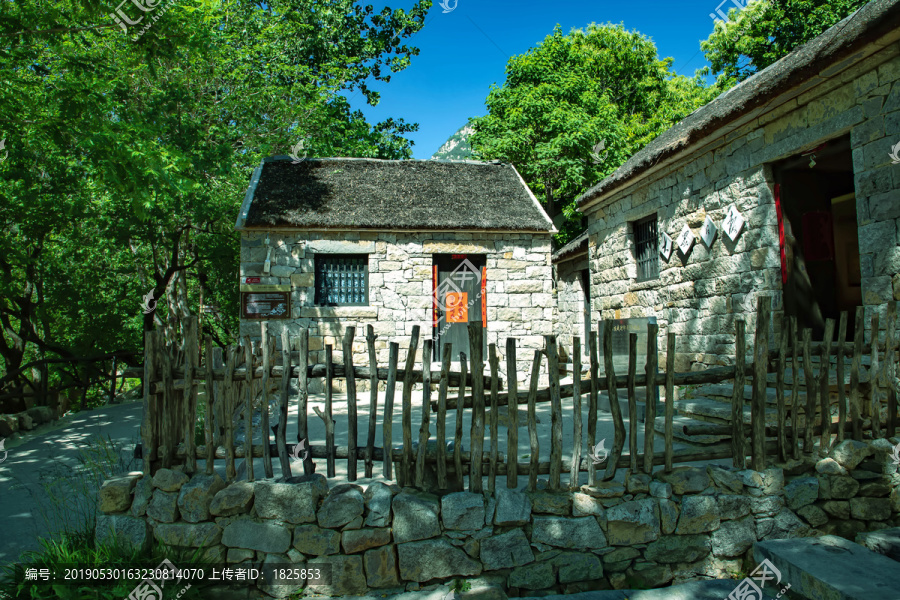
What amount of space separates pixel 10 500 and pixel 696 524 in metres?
5.11

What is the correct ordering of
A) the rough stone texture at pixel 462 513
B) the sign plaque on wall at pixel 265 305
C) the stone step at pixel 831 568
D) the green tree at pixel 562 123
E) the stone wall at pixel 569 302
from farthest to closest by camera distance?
the green tree at pixel 562 123
the stone wall at pixel 569 302
the sign plaque on wall at pixel 265 305
the rough stone texture at pixel 462 513
the stone step at pixel 831 568

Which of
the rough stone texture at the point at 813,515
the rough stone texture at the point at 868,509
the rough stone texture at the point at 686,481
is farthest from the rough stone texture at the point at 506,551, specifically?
the rough stone texture at the point at 868,509

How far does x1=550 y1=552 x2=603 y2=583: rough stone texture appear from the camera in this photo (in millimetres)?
3195

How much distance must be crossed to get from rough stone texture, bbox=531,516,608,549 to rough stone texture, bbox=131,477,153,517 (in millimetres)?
2336

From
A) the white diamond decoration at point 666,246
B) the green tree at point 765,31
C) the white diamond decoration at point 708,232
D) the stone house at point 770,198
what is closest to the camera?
the stone house at point 770,198

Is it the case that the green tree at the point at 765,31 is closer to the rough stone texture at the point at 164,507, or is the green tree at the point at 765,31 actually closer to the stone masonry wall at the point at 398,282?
the stone masonry wall at the point at 398,282

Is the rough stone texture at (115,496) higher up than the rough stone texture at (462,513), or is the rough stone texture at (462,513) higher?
the rough stone texture at (115,496)

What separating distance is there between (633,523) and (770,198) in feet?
13.5

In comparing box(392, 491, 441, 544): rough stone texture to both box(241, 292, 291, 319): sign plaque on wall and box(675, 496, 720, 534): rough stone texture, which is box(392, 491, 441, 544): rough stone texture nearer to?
box(675, 496, 720, 534): rough stone texture

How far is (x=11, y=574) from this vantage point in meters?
3.02

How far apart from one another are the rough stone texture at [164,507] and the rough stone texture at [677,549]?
288 centimetres

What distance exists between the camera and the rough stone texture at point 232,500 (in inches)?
124

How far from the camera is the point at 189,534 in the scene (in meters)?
3.17

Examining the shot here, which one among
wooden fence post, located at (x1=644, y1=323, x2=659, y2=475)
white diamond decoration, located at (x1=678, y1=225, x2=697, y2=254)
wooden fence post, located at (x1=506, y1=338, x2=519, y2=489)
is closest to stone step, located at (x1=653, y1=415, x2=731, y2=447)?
wooden fence post, located at (x1=644, y1=323, x2=659, y2=475)
